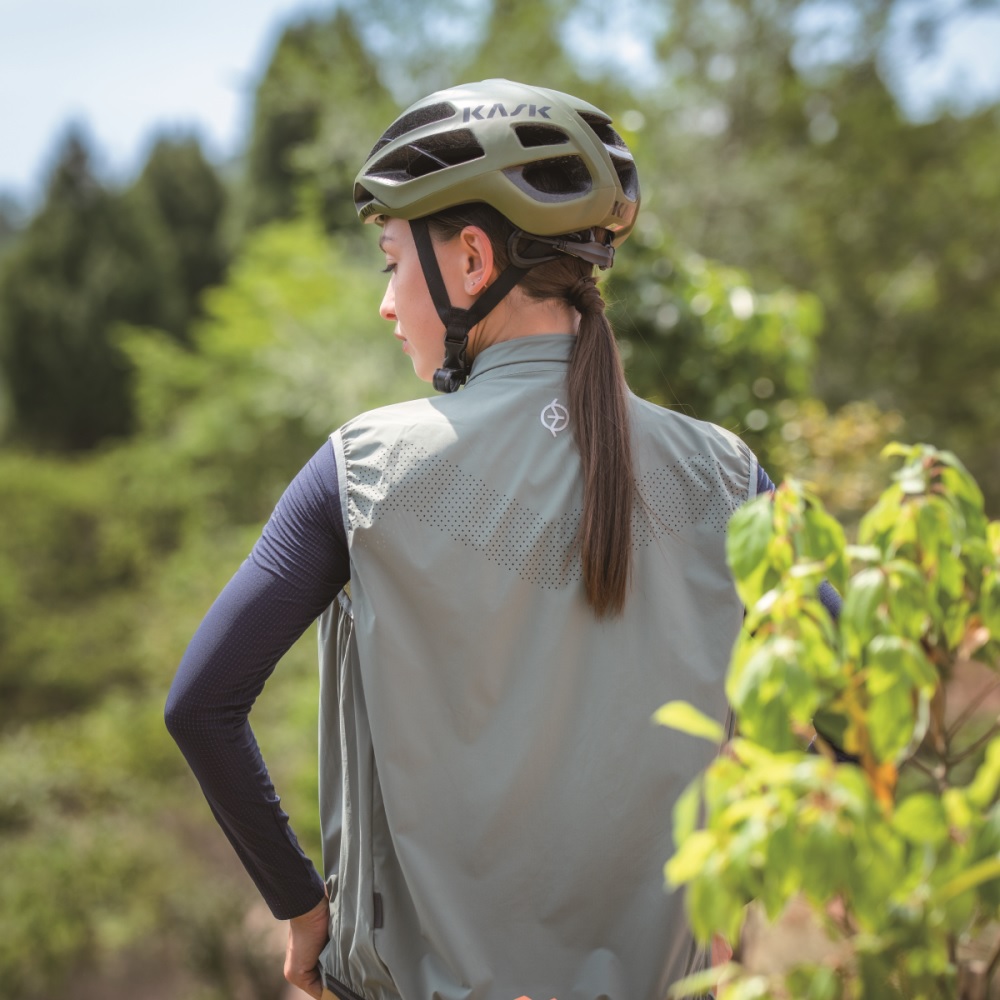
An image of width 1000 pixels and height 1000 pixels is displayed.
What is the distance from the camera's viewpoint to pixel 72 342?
2030cm

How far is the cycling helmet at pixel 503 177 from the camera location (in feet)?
4.90

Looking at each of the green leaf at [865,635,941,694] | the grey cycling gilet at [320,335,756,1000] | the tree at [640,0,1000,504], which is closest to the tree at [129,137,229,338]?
the tree at [640,0,1000,504]

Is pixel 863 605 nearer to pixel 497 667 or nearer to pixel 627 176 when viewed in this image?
pixel 497 667

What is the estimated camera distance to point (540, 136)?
157 centimetres

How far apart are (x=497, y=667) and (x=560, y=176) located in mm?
783

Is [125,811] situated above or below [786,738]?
below

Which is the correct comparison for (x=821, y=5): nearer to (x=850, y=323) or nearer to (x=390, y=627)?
(x=850, y=323)

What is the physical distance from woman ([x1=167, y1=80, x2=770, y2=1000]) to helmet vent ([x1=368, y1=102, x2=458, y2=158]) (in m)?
0.47

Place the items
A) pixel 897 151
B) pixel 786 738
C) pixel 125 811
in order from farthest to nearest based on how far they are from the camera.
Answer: pixel 897 151, pixel 125 811, pixel 786 738

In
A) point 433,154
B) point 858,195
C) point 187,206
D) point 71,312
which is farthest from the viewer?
point 187,206

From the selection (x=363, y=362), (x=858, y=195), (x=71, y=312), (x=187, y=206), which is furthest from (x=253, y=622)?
(x=187, y=206)

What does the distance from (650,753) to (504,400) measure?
50 centimetres

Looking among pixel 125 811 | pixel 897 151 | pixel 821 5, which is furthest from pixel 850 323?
pixel 125 811

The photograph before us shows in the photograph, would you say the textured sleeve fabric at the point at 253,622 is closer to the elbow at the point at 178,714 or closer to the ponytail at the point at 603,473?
the elbow at the point at 178,714
